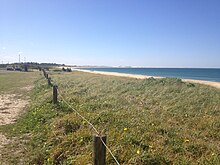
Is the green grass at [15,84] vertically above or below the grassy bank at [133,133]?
below

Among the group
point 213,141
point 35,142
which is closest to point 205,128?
point 213,141

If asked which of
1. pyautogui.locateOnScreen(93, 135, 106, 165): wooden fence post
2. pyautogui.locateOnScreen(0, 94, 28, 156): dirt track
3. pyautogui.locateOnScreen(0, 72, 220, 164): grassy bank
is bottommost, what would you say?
pyautogui.locateOnScreen(0, 94, 28, 156): dirt track

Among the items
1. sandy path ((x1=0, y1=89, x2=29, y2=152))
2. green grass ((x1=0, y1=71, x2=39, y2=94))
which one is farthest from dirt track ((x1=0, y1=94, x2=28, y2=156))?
green grass ((x1=0, y1=71, x2=39, y2=94))

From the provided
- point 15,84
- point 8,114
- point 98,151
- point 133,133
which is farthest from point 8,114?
point 15,84

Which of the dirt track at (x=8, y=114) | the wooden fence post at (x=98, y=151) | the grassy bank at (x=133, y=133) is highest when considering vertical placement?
the wooden fence post at (x=98, y=151)

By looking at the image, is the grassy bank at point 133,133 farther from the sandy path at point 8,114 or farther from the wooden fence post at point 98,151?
the wooden fence post at point 98,151

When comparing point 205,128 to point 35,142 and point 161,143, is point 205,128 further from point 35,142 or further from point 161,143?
point 35,142

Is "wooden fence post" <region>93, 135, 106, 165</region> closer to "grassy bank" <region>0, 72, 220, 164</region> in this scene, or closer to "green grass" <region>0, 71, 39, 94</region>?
"grassy bank" <region>0, 72, 220, 164</region>

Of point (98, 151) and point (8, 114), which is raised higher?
point (98, 151)

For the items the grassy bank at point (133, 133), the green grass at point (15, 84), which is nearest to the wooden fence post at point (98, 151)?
the grassy bank at point (133, 133)

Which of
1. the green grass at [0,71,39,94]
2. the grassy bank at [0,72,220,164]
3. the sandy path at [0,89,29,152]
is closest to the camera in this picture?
the grassy bank at [0,72,220,164]

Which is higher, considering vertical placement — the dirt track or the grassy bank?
the grassy bank

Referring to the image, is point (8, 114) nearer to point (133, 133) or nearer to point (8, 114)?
point (8, 114)

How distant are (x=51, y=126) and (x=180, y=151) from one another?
4.16 meters
